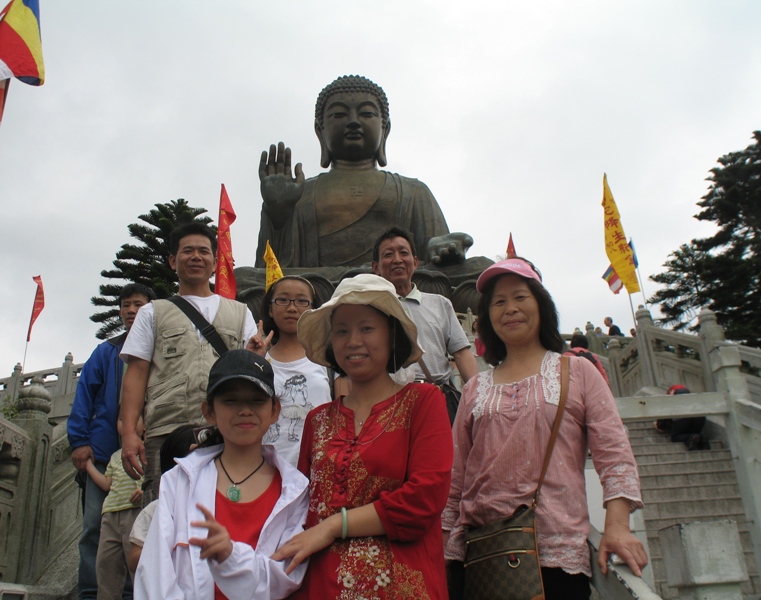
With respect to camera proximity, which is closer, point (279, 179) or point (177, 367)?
point (177, 367)

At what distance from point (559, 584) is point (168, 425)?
61.0 inches

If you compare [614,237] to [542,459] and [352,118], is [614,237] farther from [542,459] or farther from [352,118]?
[542,459]

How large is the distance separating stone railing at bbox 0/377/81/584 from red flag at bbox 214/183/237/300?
9.47 feet

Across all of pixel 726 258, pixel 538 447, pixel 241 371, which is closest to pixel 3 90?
pixel 241 371

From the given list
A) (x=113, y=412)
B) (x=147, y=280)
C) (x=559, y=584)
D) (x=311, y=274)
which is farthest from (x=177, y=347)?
(x=147, y=280)

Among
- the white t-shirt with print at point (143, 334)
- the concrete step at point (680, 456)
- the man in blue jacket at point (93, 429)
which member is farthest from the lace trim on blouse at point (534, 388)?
the concrete step at point (680, 456)

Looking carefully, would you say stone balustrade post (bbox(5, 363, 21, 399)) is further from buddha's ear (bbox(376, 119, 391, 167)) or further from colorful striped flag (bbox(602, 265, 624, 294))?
colorful striped flag (bbox(602, 265, 624, 294))

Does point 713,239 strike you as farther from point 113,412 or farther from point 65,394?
point 113,412

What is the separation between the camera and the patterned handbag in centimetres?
179

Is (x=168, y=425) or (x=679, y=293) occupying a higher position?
(x=679, y=293)

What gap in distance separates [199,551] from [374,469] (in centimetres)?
49

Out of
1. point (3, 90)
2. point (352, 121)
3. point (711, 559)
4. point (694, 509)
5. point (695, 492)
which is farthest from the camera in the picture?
point (352, 121)

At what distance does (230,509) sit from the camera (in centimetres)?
188

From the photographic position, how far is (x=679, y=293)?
18906 millimetres
